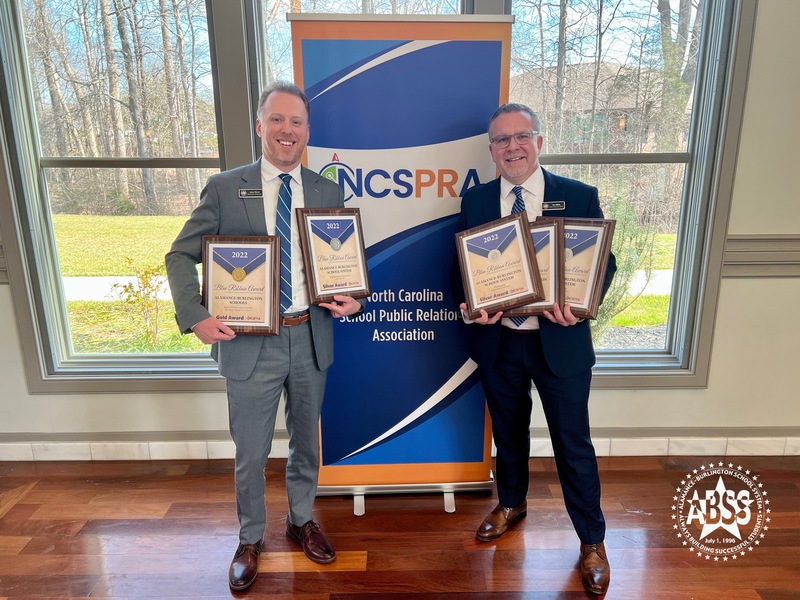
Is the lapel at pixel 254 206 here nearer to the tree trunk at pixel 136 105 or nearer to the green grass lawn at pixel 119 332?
the tree trunk at pixel 136 105

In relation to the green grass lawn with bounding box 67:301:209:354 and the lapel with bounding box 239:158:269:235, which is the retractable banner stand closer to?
the lapel with bounding box 239:158:269:235

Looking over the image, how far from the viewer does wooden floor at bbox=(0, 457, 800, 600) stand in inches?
77.1

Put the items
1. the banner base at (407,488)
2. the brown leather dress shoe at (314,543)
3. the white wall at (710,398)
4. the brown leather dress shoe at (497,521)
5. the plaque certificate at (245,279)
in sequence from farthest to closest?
1. the white wall at (710,398)
2. the banner base at (407,488)
3. the brown leather dress shoe at (497,521)
4. the brown leather dress shoe at (314,543)
5. the plaque certificate at (245,279)

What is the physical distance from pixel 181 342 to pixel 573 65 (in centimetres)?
255

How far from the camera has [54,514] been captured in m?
2.39

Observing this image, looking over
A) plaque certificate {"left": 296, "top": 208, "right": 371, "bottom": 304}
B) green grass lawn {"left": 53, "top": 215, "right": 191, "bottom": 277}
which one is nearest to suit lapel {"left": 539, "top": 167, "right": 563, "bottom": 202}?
plaque certificate {"left": 296, "top": 208, "right": 371, "bottom": 304}

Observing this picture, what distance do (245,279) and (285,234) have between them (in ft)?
0.71

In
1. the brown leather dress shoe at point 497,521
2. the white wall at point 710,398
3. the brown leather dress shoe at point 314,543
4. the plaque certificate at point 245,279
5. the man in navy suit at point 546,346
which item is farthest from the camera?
the white wall at point 710,398

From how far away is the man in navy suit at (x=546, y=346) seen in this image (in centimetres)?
185

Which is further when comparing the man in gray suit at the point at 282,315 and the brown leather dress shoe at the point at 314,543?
the brown leather dress shoe at the point at 314,543

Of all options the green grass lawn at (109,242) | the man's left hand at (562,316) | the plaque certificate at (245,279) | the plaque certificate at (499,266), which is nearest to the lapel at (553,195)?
the plaque certificate at (499,266)

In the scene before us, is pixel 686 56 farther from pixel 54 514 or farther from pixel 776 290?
pixel 54 514

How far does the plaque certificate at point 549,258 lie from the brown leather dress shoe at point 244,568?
4.68 feet

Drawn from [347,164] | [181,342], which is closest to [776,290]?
[347,164]
